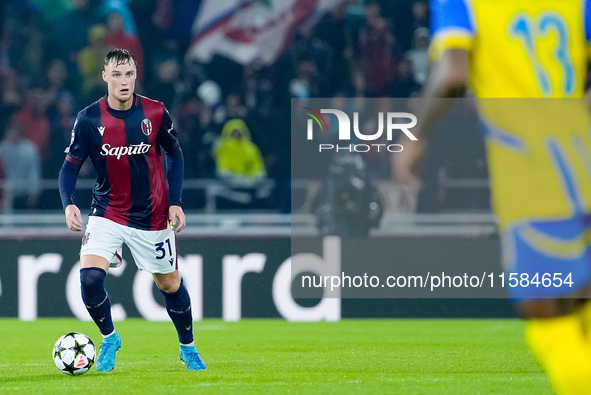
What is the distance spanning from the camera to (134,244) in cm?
612

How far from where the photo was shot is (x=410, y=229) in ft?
33.3

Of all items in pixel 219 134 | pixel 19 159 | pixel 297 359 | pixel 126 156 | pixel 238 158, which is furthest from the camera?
pixel 219 134

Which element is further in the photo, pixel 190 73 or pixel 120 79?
pixel 190 73

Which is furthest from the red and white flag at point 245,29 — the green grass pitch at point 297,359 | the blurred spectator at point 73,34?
the green grass pitch at point 297,359

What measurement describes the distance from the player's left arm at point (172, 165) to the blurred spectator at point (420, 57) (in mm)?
6647

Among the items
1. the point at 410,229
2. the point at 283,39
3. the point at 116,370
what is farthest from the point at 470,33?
the point at 283,39

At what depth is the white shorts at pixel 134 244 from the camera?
6047mm

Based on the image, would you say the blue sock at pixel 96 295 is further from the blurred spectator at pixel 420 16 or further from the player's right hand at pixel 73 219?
the blurred spectator at pixel 420 16

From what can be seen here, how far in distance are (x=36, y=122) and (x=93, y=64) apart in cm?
109

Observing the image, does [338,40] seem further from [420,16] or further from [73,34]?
[73,34]

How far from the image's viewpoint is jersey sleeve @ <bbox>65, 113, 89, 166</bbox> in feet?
20.1

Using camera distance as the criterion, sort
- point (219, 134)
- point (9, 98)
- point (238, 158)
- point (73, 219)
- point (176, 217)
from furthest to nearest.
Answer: point (9, 98)
point (219, 134)
point (238, 158)
point (176, 217)
point (73, 219)

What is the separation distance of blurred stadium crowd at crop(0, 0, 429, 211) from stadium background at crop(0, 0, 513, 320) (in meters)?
0.02
